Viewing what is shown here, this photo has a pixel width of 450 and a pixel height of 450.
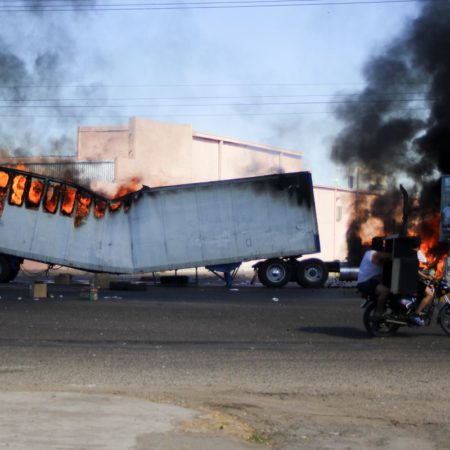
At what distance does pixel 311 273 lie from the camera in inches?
1350

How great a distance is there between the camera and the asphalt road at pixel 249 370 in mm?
7637

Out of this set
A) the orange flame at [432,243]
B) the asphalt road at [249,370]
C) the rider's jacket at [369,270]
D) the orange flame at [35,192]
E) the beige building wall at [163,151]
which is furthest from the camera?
the beige building wall at [163,151]

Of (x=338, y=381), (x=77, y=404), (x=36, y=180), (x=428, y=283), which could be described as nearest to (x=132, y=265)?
(x=36, y=180)

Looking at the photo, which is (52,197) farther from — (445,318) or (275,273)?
(445,318)

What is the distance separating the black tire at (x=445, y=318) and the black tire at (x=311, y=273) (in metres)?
18.7

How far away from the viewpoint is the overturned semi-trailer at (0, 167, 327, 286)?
32188 mm

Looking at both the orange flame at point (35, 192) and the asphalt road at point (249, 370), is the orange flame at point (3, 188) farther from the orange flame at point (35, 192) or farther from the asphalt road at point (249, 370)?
the asphalt road at point (249, 370)

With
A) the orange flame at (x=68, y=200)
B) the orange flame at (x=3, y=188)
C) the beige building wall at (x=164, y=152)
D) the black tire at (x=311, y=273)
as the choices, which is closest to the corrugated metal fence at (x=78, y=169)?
the beige building wall at (x=164, y=152)

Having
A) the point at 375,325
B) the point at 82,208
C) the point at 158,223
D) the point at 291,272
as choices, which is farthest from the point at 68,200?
the point at 375,325

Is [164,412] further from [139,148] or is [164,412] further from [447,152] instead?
[139,148]

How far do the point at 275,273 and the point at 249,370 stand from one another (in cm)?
2292

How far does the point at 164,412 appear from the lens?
25.4 ft

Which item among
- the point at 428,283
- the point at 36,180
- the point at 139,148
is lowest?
the point at 428,283

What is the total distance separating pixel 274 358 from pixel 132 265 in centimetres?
2076
